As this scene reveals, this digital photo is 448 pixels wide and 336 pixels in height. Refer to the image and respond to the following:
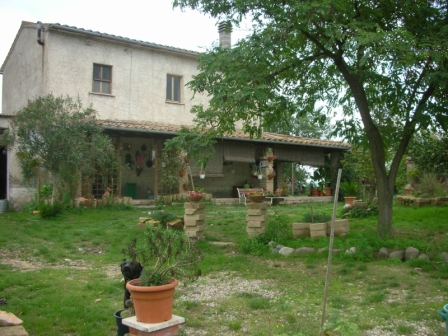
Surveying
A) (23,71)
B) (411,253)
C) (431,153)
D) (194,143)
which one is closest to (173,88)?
(23,71)

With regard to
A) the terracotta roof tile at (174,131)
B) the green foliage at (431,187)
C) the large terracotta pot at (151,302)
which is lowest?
the large terracotta pot at (151,302)

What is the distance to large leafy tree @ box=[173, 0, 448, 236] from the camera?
27.2 ft

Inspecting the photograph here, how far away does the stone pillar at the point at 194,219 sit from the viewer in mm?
10062

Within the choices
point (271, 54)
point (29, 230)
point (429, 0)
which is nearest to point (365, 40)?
point (271, 54)

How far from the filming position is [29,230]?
11.5 meters

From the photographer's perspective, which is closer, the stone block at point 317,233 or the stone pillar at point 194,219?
the stone block at point 317,233

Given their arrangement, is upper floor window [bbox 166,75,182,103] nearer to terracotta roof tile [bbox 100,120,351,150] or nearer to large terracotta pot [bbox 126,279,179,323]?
terracotta roof tile [bbox 100,120,351,150]

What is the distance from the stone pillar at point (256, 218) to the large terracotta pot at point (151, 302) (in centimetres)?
553

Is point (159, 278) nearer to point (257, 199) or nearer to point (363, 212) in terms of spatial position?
point (257, 199)

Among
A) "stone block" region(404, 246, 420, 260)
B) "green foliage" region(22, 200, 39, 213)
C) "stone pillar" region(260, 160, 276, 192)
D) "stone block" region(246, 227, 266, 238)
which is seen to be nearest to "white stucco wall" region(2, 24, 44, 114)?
"green foliage" region(22, 200, 39, 213)

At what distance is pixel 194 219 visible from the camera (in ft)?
33.1

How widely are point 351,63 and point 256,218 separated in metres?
4.21

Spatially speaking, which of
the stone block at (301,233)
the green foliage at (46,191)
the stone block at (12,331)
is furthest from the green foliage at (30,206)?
the stone block at (12,331)

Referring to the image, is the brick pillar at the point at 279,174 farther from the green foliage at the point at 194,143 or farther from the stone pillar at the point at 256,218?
the green foliage at the point at 194,143
